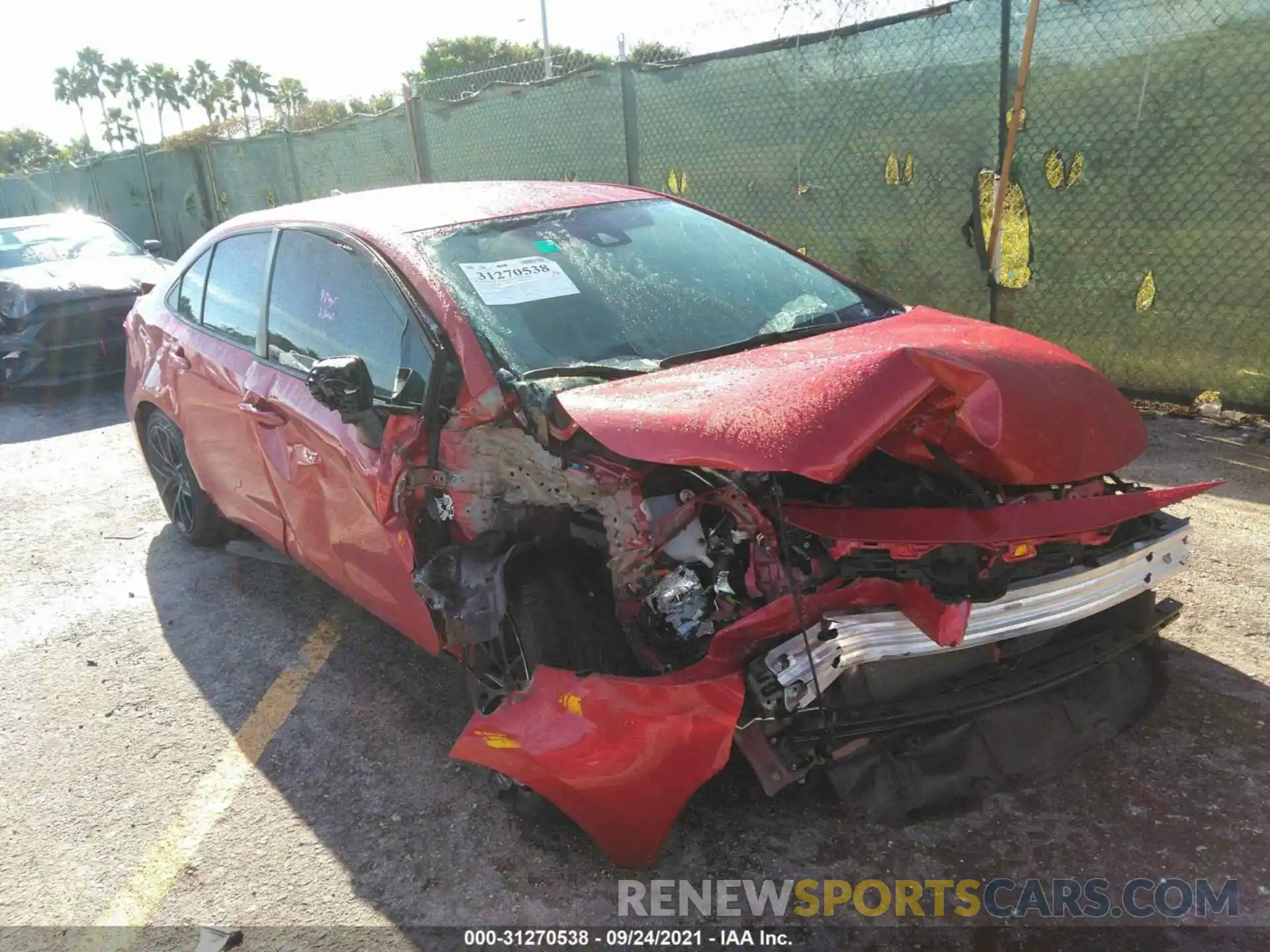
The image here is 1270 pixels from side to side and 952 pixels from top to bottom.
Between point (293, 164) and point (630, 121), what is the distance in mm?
6001

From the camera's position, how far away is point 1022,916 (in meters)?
2.09

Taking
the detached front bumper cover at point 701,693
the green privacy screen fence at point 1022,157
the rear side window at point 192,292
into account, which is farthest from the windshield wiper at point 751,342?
the green privacy screen fence at point 1022,157

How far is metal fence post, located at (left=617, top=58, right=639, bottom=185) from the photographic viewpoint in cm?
752

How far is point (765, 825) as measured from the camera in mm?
2434

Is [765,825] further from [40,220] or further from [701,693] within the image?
[40,220]

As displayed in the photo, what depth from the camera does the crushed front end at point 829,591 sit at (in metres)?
1.95

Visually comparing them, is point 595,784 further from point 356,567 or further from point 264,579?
point 264,579

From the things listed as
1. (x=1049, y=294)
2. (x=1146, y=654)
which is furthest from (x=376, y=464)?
(x=1049, y=294)

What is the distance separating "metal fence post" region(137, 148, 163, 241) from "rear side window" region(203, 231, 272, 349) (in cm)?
1314

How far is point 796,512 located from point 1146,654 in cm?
141

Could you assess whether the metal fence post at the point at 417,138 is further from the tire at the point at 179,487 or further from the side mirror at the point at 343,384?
the side mirror at the point at 343,384

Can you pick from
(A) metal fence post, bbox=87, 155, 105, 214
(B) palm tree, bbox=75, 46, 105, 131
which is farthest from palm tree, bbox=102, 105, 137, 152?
(A) metal fence post, bbox=87, 155, 105, 214

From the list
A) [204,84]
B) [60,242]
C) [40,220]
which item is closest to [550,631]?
[60,242]

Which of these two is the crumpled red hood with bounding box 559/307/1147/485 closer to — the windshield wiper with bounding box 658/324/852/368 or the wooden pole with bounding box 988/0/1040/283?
the windshield wiper with bounding box 658/324/852/368
